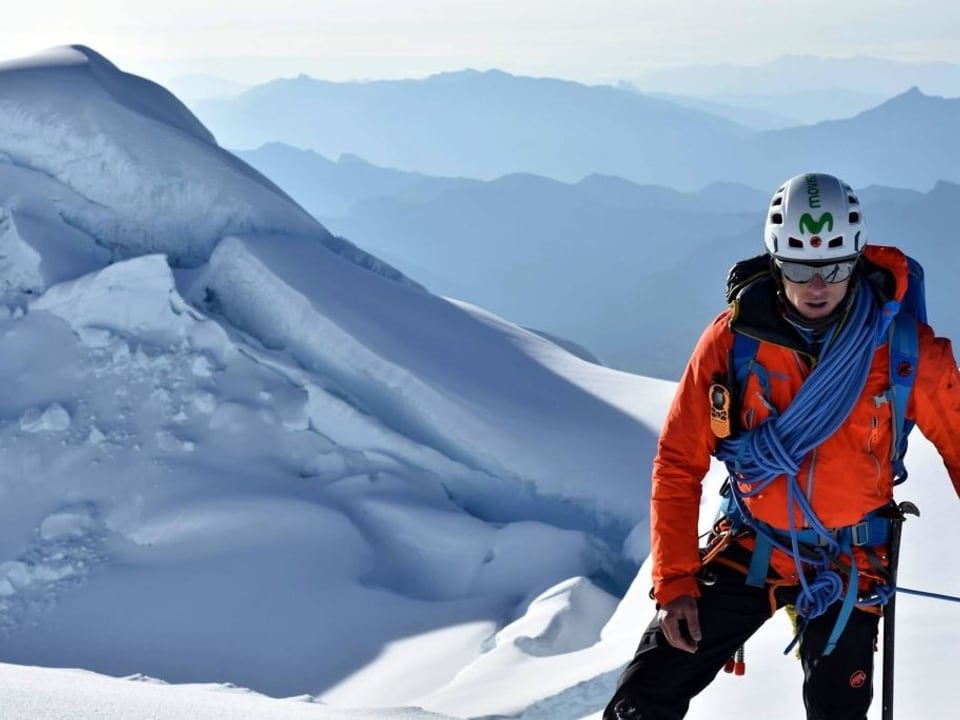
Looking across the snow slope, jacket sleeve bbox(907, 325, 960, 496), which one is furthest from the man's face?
the snow slope

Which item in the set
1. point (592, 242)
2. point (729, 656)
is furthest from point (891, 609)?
point (592, 242)

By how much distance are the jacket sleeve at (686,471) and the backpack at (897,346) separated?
0.06 metres

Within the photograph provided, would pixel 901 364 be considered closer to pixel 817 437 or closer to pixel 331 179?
pixel 817 437

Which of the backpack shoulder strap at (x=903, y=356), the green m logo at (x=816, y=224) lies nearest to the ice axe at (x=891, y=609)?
the backpack shoulder strap at (x=903, y=356)

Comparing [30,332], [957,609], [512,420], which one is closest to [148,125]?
[30,332]

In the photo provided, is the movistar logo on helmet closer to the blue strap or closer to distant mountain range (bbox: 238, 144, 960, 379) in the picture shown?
the blue strap

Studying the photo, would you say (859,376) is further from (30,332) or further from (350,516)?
(30,332)

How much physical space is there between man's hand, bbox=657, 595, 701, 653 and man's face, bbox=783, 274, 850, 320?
2.96ft

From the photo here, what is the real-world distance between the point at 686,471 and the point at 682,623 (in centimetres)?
44

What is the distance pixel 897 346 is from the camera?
9.45 ft

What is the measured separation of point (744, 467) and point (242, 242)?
419 inches

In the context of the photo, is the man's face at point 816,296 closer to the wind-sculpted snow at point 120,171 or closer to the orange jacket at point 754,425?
the orange jacket at point 754,425

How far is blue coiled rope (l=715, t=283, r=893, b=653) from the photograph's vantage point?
115 inches

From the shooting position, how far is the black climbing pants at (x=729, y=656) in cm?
291
